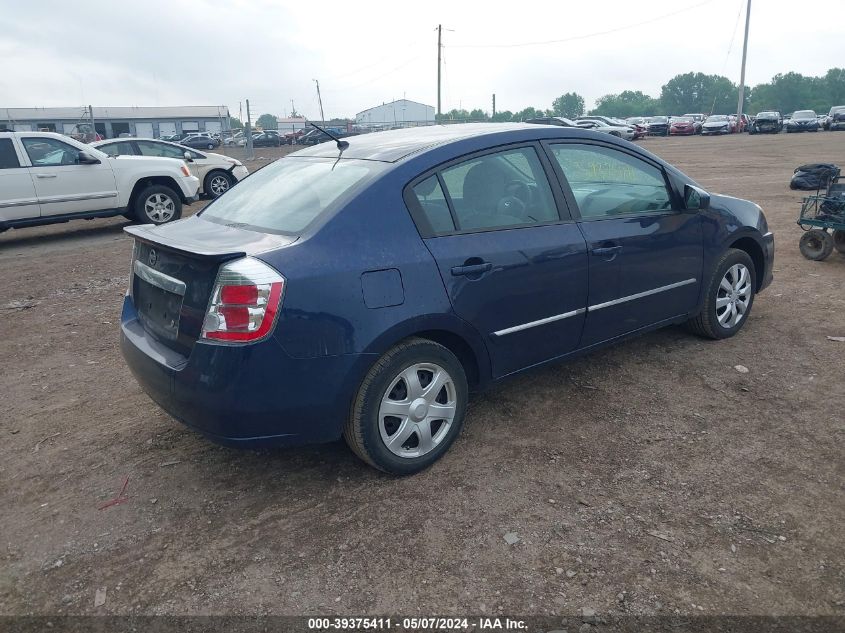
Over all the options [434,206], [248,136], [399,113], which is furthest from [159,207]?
[399,113]

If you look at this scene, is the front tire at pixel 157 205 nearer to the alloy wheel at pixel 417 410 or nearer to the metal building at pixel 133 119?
the alloy wheel at pixel 417 410

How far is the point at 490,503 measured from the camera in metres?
3.03

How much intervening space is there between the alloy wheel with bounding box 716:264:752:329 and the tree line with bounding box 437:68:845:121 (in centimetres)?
9716

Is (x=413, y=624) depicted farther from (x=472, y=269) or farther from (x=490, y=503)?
(x=472, y=269)

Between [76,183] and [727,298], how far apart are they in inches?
365

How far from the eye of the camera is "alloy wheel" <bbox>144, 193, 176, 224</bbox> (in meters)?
10.7

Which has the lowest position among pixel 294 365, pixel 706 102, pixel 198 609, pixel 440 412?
pixel 198 609

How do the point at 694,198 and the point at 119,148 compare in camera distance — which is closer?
the point at 694,198

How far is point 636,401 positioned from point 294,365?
224 cm

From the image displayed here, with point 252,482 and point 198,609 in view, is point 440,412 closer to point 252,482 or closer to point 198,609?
point 252,482

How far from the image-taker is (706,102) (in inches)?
4948

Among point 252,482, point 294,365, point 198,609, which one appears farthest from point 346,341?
point 198,609

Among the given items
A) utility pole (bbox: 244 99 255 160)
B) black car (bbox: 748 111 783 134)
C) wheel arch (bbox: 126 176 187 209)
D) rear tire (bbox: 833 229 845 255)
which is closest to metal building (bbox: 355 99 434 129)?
black car (bbox: 748 111 783 134)

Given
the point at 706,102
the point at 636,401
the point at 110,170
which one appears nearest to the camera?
the point at 636,401
